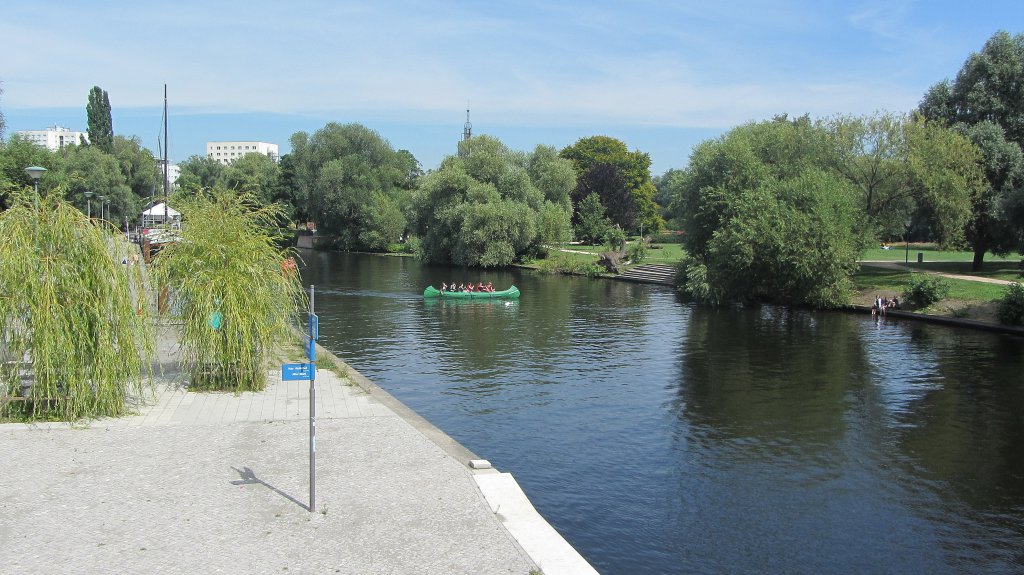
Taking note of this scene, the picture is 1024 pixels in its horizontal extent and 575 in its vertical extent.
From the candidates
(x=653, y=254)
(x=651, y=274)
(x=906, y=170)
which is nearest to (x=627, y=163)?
(x=653, y=254)

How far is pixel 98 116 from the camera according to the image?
4222 inches

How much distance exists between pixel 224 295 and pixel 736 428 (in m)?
13.0

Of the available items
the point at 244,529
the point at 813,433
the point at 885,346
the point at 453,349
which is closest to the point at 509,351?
the point at 453,349

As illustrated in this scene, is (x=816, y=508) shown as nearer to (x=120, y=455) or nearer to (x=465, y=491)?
(x=465, y=491)

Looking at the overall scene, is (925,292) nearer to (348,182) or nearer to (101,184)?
(348,182)

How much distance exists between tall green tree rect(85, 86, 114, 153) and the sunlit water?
82852 millimetres

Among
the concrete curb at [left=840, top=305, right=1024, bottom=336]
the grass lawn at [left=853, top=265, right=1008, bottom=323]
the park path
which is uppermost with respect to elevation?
the park path

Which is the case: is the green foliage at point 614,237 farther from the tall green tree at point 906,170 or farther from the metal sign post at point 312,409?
the metal sign post at point 312,409

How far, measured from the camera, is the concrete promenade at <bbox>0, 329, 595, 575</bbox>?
9516 millimetres

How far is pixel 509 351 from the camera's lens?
102 feet

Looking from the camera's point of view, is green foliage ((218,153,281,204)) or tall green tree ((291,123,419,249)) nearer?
tall green tree ((291,123,419,249))

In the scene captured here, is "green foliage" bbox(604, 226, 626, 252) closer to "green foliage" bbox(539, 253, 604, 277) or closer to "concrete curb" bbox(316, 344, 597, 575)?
"green foliage" bbox(539, 253, 604, 277)

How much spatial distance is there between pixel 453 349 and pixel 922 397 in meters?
16.4

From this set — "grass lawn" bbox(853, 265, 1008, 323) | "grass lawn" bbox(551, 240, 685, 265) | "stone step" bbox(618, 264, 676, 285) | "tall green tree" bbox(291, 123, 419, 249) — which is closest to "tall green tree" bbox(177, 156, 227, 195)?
"tall green tree" bbox(291, 123, 419, 249)
